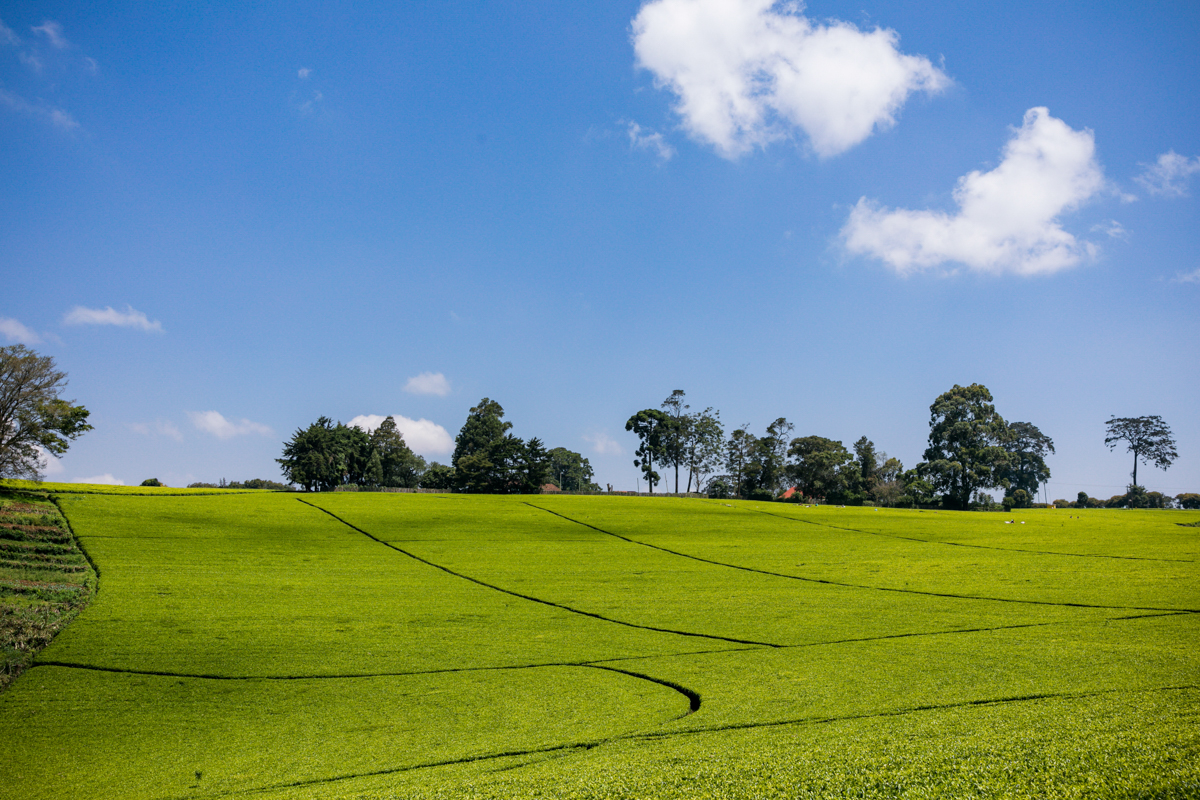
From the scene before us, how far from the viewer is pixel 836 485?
105m

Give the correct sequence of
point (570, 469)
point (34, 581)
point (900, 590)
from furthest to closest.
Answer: point (570, 469), point (900, 590), point (34, 581)

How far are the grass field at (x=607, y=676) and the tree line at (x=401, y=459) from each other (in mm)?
53651

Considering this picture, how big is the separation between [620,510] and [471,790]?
45078 millimetres

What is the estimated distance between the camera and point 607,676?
15.0 m

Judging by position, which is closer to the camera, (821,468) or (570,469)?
(821,468)

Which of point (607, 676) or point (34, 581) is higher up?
point (607, 676)

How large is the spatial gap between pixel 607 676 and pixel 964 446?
3578 inches

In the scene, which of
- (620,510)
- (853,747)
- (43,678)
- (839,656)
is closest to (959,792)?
(853,747)

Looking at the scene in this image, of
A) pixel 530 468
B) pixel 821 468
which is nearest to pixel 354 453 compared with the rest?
pixel 530 468

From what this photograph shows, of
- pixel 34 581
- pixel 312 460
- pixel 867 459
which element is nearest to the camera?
pixel 34 581

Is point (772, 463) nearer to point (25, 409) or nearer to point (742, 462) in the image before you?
point (742, 462)

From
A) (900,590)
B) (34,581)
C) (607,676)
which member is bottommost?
(34,581)

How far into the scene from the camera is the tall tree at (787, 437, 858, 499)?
105125 millimetres

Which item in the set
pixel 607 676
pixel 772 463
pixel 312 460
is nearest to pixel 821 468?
pixel 772 463
